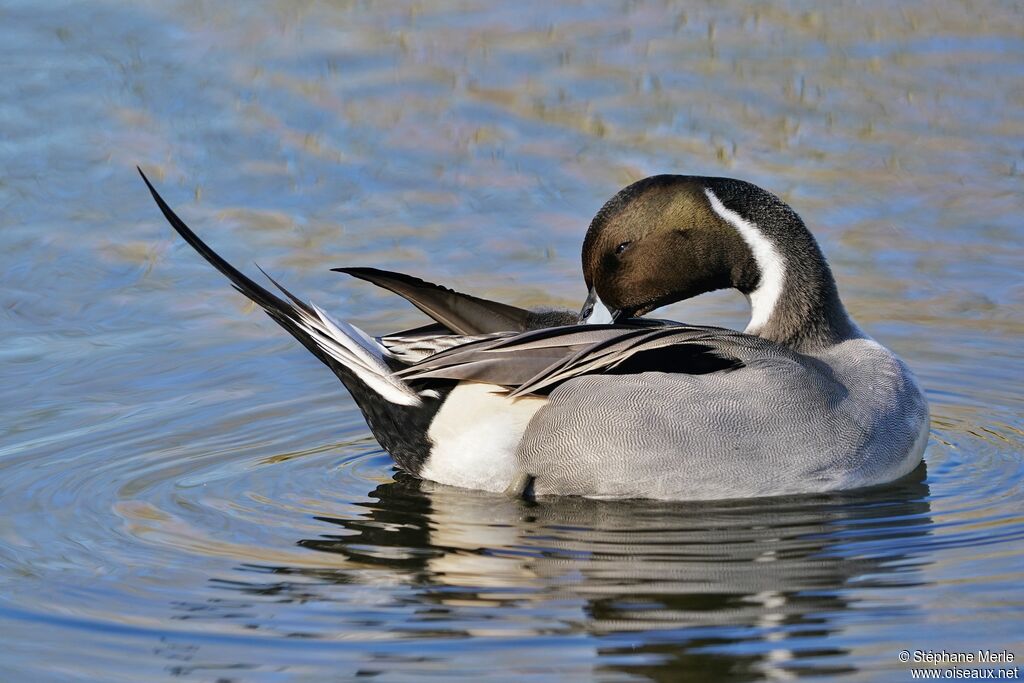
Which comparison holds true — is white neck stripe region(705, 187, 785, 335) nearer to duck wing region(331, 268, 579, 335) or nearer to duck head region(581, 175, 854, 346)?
duck head region(581, 175, 854, 346)

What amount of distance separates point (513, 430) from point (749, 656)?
1.65 m

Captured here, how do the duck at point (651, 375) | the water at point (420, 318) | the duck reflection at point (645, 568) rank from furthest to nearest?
the duck at point (651, 375) < the water at point (420, 318) < the duck reflection at point (645, 568)

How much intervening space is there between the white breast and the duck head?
0.51 metres

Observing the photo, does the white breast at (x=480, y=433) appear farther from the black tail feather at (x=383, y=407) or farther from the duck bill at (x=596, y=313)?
the duck bill at (x=596, y=313)

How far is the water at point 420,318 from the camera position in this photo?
4844mm

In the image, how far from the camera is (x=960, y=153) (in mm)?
9727

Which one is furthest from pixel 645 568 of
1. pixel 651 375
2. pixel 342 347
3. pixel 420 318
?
pixel 420 318

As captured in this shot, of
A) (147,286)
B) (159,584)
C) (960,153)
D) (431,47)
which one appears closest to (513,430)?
(159,584)

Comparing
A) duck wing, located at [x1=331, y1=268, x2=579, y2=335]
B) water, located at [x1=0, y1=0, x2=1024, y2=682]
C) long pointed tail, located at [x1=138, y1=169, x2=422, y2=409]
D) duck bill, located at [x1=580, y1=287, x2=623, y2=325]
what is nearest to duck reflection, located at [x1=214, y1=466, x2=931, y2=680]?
water, located at [x1=0, y1=0, x2=1024, y2=682]

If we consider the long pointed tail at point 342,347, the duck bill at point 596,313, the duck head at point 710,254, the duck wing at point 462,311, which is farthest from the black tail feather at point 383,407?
the duck head at point 710,254

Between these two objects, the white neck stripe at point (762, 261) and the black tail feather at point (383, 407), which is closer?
the black tail feather at point (383, 407)

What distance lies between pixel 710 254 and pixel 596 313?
45 centimetres

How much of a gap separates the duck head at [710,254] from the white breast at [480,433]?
509mm

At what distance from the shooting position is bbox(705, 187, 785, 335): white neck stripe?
6184mm
